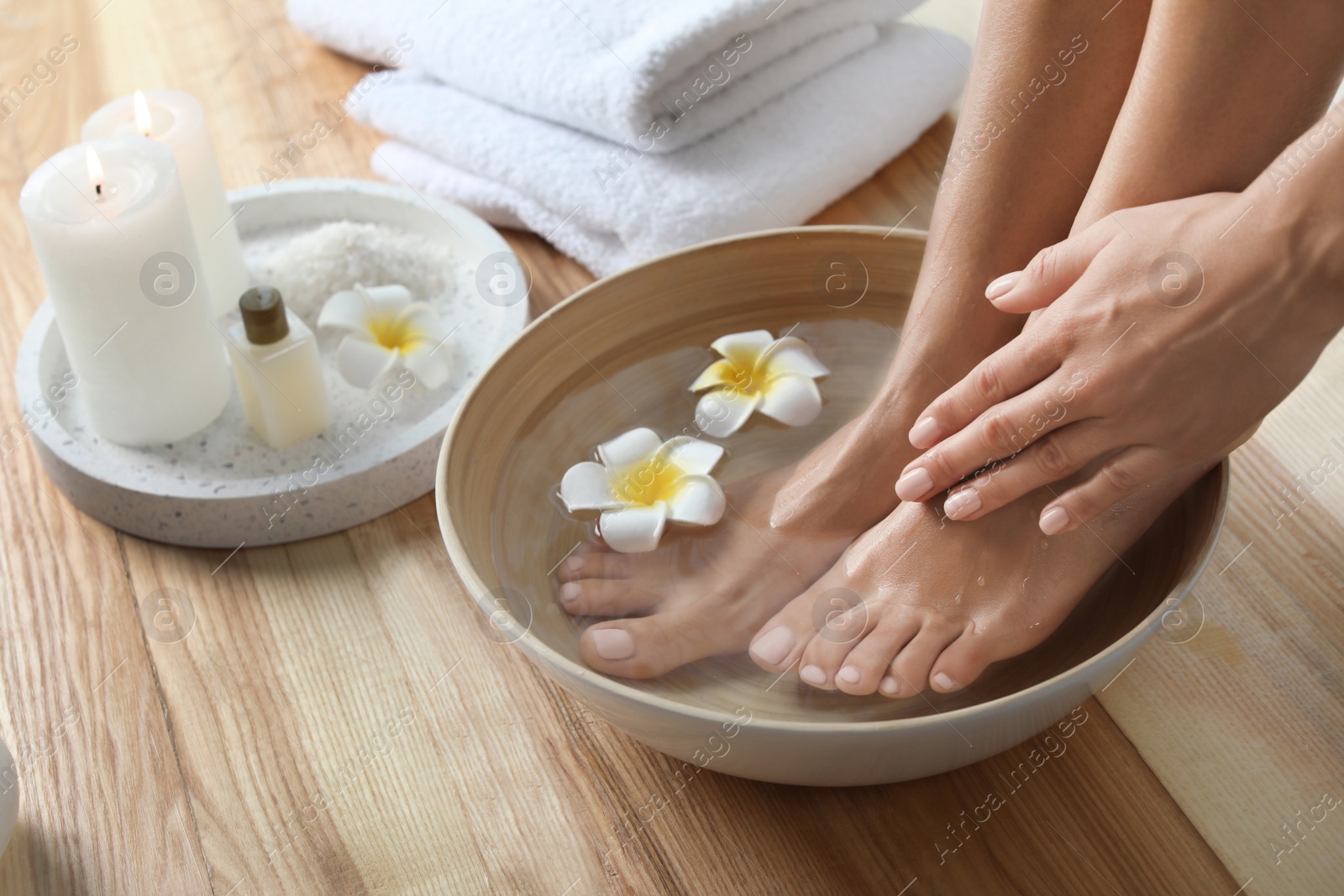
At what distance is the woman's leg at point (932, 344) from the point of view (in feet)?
2.46

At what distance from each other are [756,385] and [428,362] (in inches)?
11.4

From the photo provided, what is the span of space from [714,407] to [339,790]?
401mm

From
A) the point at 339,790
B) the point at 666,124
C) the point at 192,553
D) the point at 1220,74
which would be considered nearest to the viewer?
the point at 1220,74

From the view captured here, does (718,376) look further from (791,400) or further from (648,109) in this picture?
(648,109)

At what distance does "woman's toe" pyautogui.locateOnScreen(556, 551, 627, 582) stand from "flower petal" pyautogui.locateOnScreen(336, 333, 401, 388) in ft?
0.90

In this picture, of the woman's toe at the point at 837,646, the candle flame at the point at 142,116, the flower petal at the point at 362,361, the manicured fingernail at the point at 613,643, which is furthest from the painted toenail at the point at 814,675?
the candle flame at the point at 142,116

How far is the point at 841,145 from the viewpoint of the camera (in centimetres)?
118

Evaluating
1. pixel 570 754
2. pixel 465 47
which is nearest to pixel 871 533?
pixel 570 754

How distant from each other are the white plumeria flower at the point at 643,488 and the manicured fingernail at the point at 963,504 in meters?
0.18

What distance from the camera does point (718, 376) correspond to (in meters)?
0.93

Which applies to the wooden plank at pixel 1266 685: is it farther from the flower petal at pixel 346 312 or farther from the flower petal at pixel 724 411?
the flower petal at pixel 346 312

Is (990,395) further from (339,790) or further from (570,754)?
(339,790)

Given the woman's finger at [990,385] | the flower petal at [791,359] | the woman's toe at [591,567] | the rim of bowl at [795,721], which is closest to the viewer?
the rim of bowl at [795,721]

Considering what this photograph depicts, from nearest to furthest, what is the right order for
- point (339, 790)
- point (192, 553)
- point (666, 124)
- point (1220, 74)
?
point (1220, 74), point (339, 790), point (192, 553), point (666, 124)
